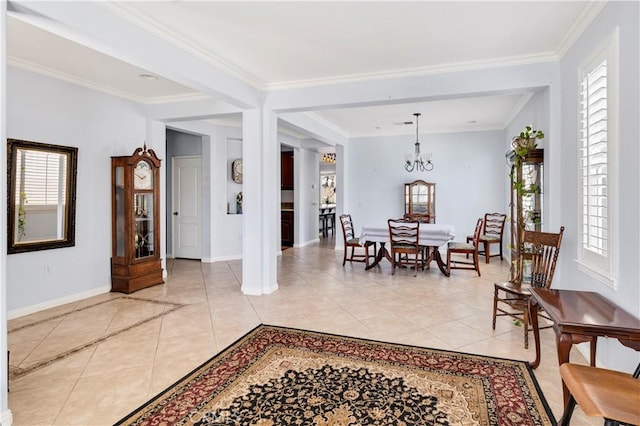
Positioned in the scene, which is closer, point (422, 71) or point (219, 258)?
point (422, 71)

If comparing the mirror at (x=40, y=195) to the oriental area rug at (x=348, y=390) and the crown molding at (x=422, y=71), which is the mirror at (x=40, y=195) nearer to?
the crown molding at (x=422, y=71)

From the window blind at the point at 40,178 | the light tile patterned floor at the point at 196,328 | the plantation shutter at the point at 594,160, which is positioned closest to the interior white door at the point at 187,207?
the light tile patterned floor at the point at 196,328

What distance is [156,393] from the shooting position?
7.82 ft

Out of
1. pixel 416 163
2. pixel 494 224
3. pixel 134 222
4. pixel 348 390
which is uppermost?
pixel 416 163

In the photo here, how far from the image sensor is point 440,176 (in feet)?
26.6

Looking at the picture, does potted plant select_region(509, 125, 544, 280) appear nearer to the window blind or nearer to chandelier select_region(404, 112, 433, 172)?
chandelier select_region(404, 112, 433, 172)

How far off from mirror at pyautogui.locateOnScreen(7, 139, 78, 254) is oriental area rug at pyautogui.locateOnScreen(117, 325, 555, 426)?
2810mm

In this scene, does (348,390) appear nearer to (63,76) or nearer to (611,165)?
(611,165)

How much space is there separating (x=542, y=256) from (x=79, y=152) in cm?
531

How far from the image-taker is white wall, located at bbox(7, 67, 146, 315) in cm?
398

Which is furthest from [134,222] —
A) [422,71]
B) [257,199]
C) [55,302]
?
Result: [422,71]

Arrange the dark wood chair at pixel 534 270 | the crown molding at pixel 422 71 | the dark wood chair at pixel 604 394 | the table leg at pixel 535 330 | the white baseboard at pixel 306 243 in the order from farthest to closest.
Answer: the white baseboard at pixel 306 243 → the crown molding at pixel 422 71 → the dark wood chair at pixel 534 270 → the table leg at pixel 535 330 → the dark wood chair at pixel 604 394

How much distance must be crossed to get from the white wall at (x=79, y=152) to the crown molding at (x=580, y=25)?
5301mm

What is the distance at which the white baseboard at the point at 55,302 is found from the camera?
396 centimetres
